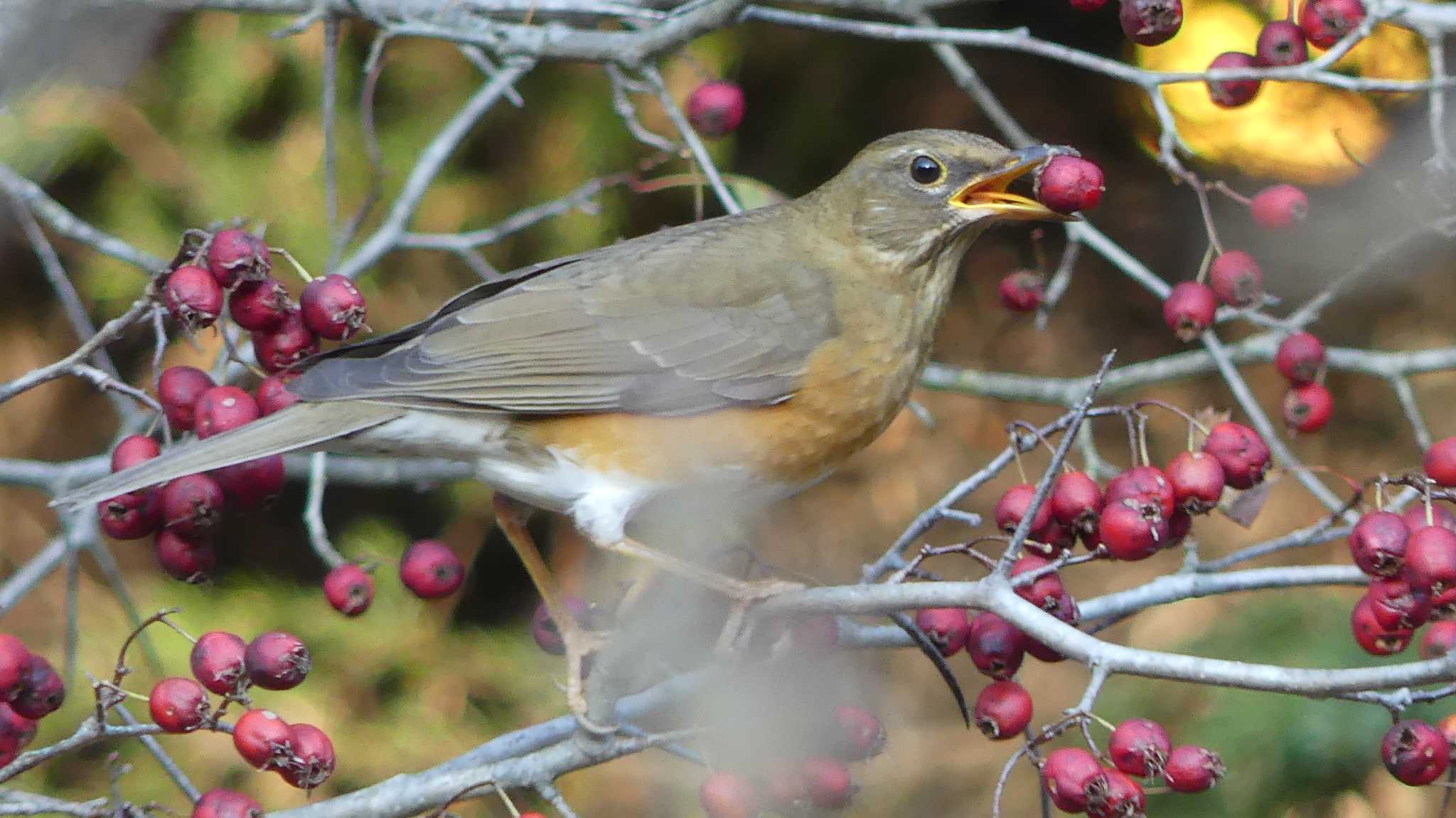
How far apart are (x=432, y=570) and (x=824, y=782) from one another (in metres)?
0.79

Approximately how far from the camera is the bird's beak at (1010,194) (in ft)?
7.69

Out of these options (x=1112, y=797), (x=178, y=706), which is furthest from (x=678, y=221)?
(x=1112, y=797)

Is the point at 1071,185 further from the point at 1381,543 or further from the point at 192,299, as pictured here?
the point at 192,299

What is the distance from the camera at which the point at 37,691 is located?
6.01ft

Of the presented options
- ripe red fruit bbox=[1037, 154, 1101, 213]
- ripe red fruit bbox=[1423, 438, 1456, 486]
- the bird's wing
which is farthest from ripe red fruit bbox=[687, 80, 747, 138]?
ripe red fruit bbox=[1423, 438, 1456, 486]

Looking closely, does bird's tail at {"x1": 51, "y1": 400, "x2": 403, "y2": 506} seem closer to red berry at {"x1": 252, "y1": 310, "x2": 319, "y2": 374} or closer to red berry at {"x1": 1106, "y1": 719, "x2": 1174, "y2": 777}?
red berry at {"x1": 252, "y1": 310, "x2": 319, "y2": 374}

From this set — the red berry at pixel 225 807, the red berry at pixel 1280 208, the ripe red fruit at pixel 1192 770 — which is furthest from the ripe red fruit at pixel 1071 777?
the red berry at pixel 1280 208

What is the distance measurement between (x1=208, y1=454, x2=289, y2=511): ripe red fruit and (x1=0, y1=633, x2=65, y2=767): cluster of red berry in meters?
0.36

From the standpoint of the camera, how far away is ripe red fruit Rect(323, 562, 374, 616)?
2250mm

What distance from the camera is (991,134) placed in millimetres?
4324

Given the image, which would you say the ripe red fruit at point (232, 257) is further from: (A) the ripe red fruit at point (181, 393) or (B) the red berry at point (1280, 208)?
(B) the red berry at point (1280, 208)

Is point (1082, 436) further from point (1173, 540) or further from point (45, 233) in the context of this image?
point (45, 233)

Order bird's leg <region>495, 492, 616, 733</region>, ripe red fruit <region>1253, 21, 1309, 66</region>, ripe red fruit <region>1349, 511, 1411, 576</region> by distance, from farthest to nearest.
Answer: ripe red fruit <region>1253, 21, 1309, 66</region>, bird's leg <region>495, 492, 616, 733</region>, ripe red fruit <region>1349, 511, 1411, 576</region>

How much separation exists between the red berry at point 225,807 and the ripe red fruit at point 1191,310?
5.65 feet
